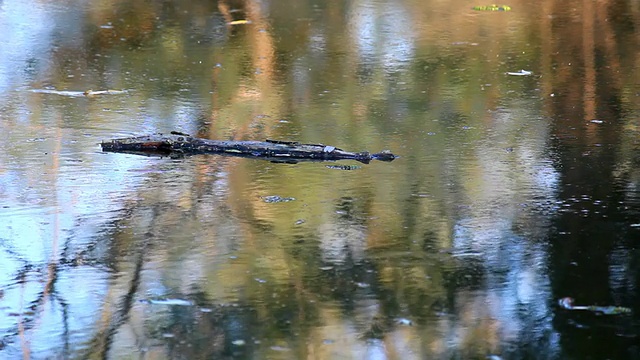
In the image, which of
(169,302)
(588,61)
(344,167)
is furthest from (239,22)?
(169,302)

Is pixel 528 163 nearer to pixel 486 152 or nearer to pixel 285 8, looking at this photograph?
pixel 486 152

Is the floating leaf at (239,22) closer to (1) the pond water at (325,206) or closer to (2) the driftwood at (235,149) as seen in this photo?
(1) the pond water at (325,206)

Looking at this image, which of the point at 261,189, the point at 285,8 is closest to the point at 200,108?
the point at 261,189

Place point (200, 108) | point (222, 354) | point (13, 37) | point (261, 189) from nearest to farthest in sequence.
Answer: point (222, 354) → point (261, 189) → point (200, 108) → point (13, 37)

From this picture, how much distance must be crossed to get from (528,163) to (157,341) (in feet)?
13.4

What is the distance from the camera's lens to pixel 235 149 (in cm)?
847

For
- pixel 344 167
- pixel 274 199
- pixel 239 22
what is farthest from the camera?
pixel 239 22

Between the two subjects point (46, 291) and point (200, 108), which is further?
point (200, 108)

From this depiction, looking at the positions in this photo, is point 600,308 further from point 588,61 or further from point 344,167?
point 588,61

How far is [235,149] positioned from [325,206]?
158 cm

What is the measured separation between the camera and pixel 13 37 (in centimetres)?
1430

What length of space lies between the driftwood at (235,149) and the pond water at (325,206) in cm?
14

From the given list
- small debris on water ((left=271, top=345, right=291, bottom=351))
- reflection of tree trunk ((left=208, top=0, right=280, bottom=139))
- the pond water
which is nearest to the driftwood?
the pond water

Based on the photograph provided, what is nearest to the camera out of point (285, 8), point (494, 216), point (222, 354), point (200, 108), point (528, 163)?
point (222, 354)
